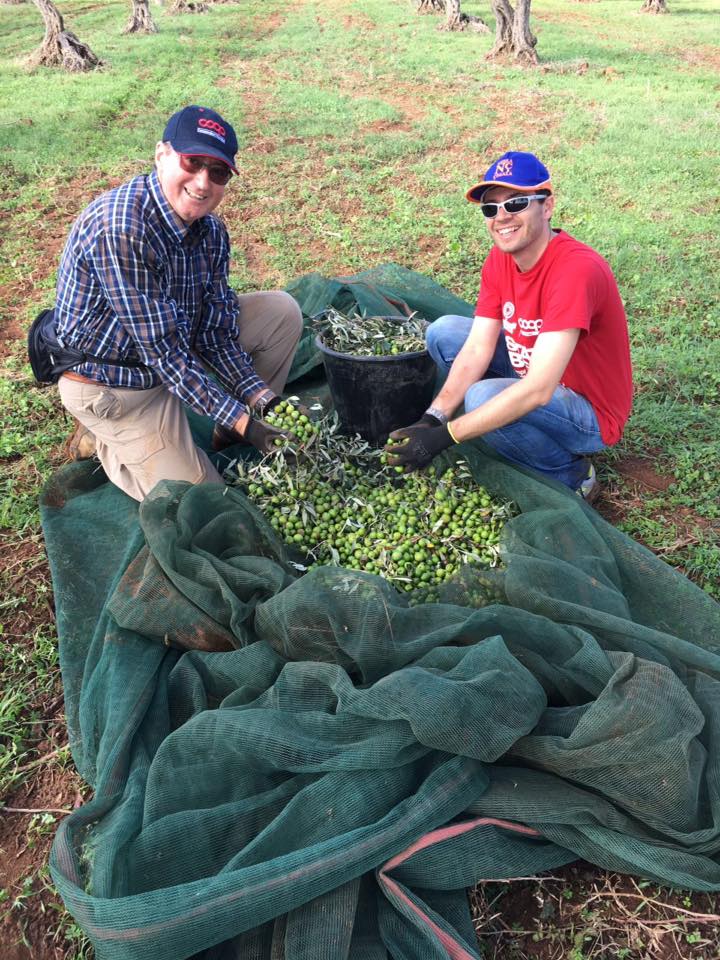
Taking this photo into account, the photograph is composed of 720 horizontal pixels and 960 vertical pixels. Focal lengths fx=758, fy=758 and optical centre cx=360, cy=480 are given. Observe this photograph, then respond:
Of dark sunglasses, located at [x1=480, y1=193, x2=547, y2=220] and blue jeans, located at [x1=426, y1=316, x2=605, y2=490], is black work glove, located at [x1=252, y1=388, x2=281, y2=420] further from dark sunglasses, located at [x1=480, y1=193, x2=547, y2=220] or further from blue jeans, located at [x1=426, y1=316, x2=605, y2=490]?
dark sunglasses, located at [x1=480, y1=193, x2=547, y2=220]

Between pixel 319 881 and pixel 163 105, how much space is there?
10.5 meters

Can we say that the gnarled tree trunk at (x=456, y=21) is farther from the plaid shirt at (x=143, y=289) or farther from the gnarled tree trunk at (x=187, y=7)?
the plaid shirt at (x=143, y=289)

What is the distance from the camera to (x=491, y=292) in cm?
334

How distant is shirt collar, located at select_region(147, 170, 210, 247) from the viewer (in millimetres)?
2988

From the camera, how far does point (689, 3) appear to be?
863 inches

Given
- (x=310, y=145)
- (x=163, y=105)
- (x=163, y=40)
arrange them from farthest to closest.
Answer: (x=163, y=40), (x=163, y=105), (x=310, y=145)

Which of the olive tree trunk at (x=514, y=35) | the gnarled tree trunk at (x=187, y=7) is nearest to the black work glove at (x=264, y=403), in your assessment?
the olive tree trunk at (x=514, y=35)

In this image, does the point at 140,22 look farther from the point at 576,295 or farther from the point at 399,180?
the point at 576,295

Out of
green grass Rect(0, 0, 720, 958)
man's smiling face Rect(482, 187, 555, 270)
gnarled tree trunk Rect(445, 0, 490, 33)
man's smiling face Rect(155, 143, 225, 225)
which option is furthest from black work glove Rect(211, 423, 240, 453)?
gnarled tree trunk Rect(445, 0, 490, 33)

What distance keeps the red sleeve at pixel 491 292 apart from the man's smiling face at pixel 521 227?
0.72ft

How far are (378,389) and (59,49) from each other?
1191 cm

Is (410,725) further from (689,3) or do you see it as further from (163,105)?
(689,3)

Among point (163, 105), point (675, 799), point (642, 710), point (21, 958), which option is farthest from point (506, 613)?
point (163, 105)

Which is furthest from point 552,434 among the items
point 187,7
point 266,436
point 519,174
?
point 187,7
